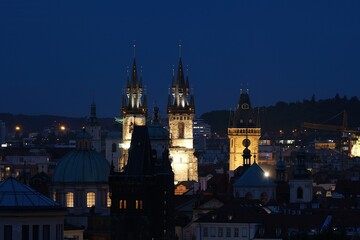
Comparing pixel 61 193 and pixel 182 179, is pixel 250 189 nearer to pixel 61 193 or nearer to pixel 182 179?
pixel 61 193

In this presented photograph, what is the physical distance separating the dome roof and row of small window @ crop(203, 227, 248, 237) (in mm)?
13861

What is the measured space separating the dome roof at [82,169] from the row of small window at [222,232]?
1386 centimetres

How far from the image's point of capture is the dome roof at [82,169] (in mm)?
→ 136250

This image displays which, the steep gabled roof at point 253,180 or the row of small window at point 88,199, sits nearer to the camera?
the row of small window at point 88,199

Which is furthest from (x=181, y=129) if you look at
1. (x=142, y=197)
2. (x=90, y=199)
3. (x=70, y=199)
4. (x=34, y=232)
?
(x=34, y=232)

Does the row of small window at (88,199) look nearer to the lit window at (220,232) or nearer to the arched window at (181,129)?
the lit window at (220,232)

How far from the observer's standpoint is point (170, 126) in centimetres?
19938

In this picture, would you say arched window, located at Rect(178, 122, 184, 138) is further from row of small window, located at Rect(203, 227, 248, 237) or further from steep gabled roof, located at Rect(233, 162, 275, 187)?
row of small window, located at Rect(203, 227, 248, 237)

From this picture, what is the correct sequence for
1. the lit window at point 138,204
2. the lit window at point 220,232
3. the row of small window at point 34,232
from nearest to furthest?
the row of small window at point 34,232 < the lit window at point 138,204 < the lit window at point 220,232

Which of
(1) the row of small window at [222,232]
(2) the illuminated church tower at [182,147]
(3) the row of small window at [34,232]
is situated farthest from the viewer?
(2) the illuminated church tower at [182,147]

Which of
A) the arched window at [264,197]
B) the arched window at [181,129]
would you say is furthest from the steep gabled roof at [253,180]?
the arched window at [181,129]

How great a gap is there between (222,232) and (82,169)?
17616 millimetres

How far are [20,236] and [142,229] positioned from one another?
50.0 metres

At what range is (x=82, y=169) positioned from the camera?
450 feet
